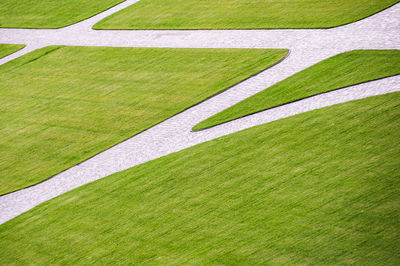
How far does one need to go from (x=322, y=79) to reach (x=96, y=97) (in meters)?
10.6

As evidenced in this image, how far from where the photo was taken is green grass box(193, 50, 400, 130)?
1827cm

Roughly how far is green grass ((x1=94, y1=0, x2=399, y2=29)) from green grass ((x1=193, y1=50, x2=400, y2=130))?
4359 mm

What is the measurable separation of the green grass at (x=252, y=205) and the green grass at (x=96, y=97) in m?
3.42

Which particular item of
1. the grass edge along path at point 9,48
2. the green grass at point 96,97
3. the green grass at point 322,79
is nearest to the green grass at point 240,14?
the green grass at point 96,97

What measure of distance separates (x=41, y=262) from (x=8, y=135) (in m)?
9.90

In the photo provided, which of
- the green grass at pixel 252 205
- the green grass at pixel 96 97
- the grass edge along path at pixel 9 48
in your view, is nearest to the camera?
the green grass at pixel 252 205

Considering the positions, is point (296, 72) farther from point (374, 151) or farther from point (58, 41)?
point (58, 41)

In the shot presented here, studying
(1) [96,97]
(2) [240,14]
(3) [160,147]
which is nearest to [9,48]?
(1) [96,97]

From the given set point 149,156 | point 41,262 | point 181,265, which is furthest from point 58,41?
point 181,265

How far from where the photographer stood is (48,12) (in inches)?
1521

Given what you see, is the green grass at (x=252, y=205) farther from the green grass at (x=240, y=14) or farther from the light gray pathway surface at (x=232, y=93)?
the green grass at (x=240, y=14)

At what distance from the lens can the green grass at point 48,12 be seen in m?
36.0

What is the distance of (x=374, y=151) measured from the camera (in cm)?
1391

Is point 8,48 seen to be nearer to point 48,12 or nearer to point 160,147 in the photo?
point 48,12
